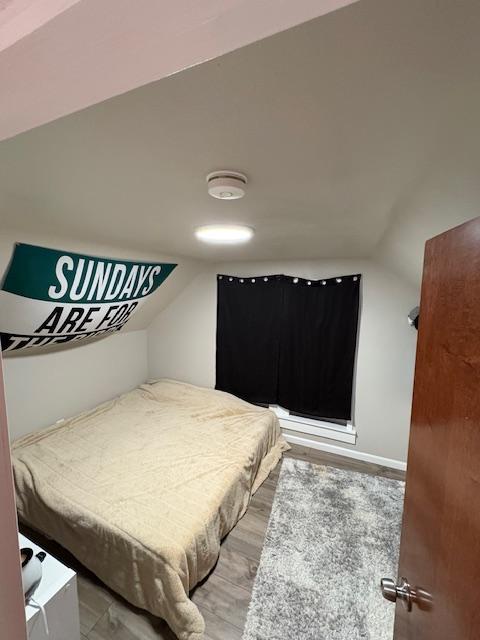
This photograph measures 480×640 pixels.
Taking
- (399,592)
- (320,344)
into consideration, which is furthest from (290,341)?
(399,592)

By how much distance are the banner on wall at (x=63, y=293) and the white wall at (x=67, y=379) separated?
0.75 feet

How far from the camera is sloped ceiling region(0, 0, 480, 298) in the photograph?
424mm

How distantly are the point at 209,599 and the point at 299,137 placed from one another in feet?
7.30

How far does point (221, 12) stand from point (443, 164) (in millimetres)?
742

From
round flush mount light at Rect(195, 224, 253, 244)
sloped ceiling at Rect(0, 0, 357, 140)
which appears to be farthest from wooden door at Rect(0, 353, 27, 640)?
round flush mount light at Rect(195, 224, 253, 244)

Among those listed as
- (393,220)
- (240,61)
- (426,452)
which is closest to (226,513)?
(426,452)

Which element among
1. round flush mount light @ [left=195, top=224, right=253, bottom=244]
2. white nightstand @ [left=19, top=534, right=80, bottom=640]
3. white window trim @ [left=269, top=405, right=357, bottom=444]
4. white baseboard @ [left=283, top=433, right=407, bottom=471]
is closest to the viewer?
white nightstand @ [left=19, top=534, right=80, bottom=640]

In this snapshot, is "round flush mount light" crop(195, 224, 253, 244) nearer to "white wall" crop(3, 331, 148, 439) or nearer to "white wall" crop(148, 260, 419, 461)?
"white wall" crop(148, 260, 419, 461)

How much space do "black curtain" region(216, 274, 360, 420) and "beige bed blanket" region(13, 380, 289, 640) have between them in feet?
1.35

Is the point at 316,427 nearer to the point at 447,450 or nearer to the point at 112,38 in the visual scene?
the point at 447,450

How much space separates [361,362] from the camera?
2.76m

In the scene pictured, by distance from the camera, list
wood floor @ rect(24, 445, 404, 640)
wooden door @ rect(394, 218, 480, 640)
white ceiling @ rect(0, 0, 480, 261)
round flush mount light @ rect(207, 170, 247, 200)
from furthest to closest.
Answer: wood floor @ rect(24, 445, 404, 640)
round flush mount light @ rect(207, 170, 247, 200)
wooden door @ rect(394, 218, 480, 640)
white ceiling @ rect(0, 0, 480, 261)

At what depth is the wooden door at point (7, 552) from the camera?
461 millimetres

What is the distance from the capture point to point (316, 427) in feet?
9.81
